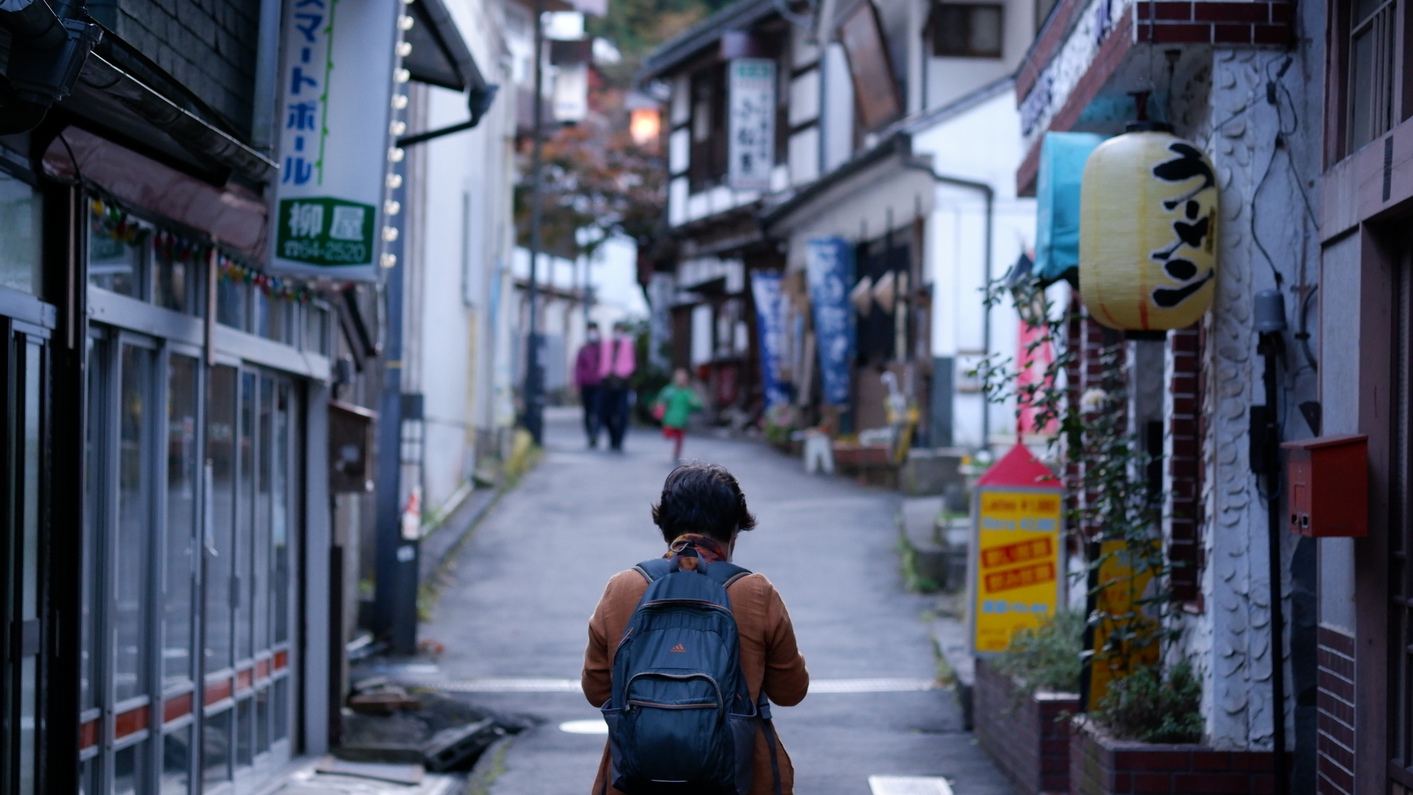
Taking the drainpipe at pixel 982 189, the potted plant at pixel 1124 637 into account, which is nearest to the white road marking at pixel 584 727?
the potted plant at pixel 1124 637

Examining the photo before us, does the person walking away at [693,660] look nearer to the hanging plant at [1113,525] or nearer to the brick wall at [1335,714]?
the brick wall at [1335,714]

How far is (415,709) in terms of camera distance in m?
10.9

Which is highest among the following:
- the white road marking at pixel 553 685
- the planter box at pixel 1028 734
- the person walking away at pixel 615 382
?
the person walking away at pixel 615 382

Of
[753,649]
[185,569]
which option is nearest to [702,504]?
[753,649]

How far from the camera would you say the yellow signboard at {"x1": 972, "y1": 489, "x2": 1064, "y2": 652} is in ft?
31.5

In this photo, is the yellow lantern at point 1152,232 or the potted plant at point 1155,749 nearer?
the yellow lantern at point 1152,232

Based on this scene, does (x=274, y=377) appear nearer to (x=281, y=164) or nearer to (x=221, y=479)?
(x=221, y=479)

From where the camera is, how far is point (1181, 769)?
6.44 meters

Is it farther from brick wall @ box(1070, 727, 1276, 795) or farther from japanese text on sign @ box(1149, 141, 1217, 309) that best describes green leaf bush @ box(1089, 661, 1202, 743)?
japanese text on sign @ box(1149, 141, 1217, 309)

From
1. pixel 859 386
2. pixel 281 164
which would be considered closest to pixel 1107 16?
pixel 281 164

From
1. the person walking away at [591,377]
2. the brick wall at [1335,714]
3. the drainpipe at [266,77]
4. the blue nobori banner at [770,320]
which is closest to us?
the brick wall at [1335,714]

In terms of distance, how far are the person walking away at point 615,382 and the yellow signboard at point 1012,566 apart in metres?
15.9

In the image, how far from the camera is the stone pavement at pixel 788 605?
9602 millimetres

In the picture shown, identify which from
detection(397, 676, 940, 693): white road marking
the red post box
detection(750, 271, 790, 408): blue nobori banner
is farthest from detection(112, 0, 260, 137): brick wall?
detection(750, 271, 790, 408): blue nobori banner
